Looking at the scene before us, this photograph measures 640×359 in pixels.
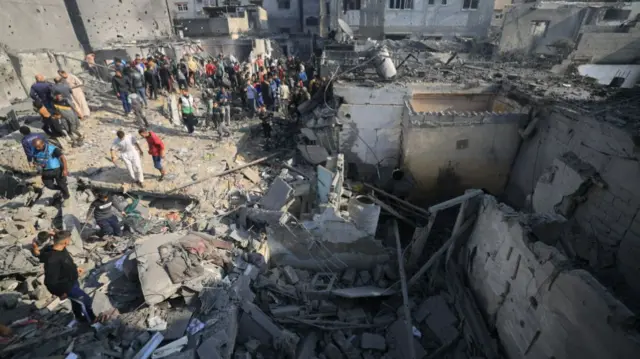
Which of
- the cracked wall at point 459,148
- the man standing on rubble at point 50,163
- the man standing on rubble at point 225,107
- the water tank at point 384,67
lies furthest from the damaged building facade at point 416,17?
→ the man standing on rubble at point 50,163

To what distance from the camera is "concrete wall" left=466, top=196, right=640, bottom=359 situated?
3.02m

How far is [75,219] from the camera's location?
629cm

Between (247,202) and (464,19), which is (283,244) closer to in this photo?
(247,202)

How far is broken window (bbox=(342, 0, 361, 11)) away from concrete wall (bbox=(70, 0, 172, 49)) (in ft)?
45.8

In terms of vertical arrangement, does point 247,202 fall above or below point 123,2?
below

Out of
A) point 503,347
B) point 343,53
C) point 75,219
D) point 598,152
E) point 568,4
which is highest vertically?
point 568,4

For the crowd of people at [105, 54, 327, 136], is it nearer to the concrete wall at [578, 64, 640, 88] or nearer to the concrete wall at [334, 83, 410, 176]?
the concrete wall at [334, 83, 410, 176]

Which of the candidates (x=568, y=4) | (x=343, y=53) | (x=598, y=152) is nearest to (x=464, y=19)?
(x=568, y=4)

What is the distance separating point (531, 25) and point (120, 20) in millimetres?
24328

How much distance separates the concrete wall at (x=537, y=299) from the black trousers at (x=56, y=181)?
823 centimetres

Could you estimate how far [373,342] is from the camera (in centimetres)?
527

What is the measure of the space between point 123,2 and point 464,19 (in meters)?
24.6

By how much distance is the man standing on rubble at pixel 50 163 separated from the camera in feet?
19.9

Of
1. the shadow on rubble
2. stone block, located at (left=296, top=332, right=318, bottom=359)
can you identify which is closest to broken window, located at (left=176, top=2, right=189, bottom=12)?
the shadow on rubble
